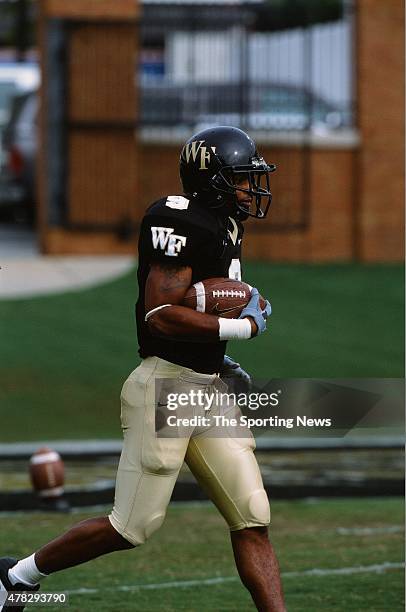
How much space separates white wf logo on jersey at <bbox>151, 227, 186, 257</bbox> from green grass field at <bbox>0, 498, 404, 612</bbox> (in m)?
1.93

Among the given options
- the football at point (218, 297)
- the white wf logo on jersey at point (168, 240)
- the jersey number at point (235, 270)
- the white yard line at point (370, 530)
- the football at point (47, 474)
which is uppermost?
the white wf logo on jersey at point (168, 240)

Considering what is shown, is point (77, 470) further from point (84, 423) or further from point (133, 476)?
point (133, 476)

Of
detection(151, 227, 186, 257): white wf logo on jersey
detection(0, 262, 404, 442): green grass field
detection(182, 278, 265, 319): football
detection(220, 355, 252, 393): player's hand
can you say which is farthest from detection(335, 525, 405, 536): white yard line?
detection(0, 262, 404, 442): green grass field

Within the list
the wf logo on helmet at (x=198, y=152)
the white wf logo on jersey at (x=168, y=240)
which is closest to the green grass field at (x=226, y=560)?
the white wf logo on jersey at (x=168, y=240)

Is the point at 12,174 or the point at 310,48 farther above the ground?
the point at 310,48

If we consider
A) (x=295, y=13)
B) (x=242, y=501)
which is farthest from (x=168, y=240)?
(x=295, y=13)

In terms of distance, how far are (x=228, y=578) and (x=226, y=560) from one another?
1.72 ft

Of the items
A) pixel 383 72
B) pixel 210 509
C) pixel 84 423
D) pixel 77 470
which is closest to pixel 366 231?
pixel 383 72

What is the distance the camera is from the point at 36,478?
1010 cm

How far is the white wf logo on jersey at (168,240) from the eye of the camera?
19.2 feet

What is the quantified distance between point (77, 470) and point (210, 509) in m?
1.83

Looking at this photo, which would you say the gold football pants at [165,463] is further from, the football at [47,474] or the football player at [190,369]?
the football at [47,474]

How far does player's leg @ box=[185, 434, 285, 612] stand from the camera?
6043mm

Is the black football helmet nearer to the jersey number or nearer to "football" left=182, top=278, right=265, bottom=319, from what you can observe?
the jersey number
